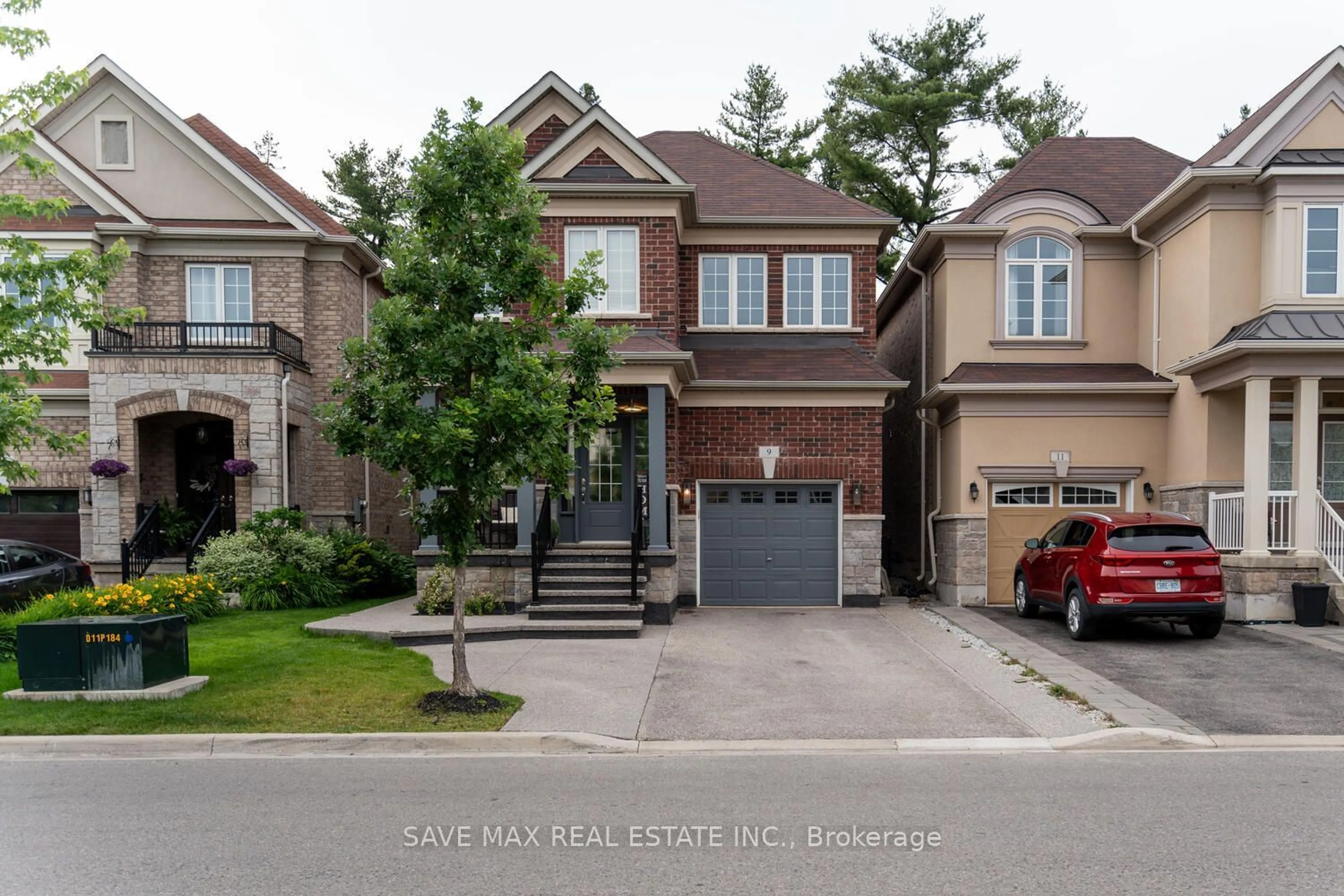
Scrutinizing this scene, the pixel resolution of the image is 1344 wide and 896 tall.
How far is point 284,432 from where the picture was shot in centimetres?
1828

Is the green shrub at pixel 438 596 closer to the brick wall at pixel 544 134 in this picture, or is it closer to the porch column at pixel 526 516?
the porch column at pixel 526 516

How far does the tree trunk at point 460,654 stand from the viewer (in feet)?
28.7

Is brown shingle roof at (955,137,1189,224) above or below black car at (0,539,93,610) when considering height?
above

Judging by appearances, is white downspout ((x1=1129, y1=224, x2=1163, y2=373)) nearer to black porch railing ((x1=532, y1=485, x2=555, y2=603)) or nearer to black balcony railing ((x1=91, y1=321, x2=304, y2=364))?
black porch railing ((x1=532, y1=485, x2=555, y2=603))

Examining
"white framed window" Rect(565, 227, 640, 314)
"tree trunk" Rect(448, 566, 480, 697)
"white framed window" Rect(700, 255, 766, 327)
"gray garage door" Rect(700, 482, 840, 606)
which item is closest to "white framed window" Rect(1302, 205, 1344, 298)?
"gray garage door" Rect(700, 482, 840, 606)

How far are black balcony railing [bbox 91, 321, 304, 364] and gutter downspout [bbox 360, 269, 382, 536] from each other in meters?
2.35

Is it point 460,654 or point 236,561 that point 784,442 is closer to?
Result: point 460,654

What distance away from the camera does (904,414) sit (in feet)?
69.2

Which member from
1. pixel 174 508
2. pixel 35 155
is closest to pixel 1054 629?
pixel 174 508

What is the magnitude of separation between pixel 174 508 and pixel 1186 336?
19574 millimetres

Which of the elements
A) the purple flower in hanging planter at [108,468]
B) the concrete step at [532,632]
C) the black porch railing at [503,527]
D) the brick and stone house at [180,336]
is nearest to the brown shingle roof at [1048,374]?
the concrete step at [532,632]

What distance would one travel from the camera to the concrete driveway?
8211mm

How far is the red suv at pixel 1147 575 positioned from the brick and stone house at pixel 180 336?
14605mm

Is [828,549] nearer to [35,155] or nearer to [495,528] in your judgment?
[495,528]
